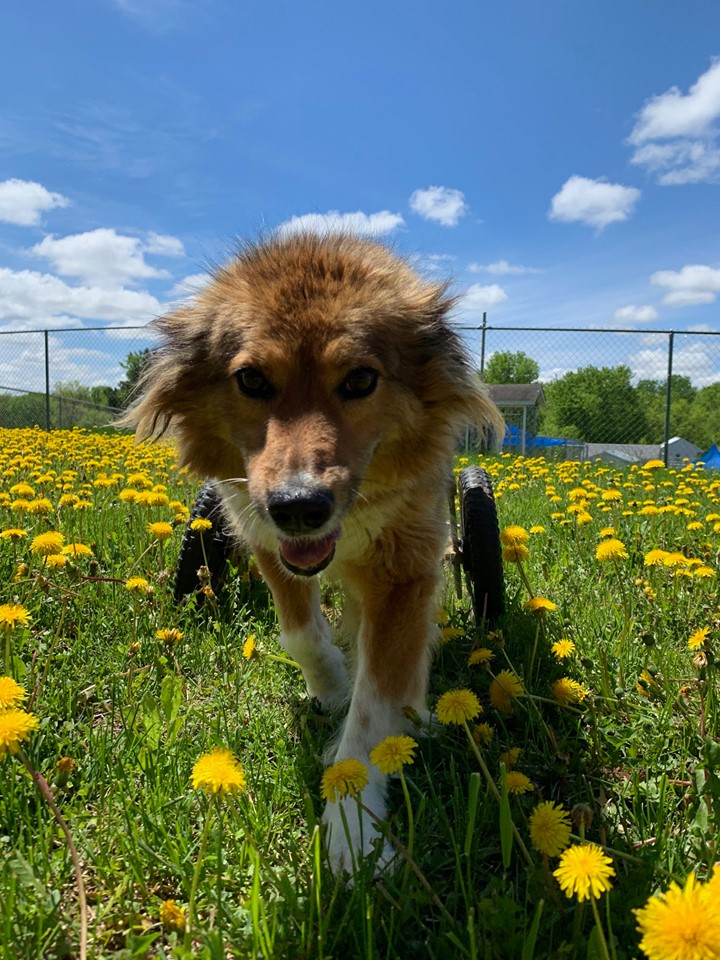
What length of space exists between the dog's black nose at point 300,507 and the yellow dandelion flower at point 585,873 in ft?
3.98

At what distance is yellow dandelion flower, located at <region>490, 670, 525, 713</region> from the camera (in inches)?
81.1

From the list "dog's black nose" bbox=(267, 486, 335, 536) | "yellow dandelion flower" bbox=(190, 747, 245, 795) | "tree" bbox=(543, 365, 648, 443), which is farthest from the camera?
"tree" bbox=(543, 365, 648, 443)

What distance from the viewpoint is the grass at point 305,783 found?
138cm

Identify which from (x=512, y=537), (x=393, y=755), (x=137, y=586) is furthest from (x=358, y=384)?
(x=393, y=755)

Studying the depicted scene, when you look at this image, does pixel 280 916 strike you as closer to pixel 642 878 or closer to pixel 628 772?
pixel 642 878

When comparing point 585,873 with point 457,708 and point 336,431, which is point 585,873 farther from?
point 336,431

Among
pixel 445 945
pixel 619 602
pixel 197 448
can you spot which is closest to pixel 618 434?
pixel 619 602

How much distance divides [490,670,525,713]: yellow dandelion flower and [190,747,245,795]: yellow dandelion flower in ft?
3.35

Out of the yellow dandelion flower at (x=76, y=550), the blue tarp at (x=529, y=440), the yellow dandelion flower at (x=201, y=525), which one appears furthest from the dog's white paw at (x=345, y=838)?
the blue tarp at (x=529, y=440)

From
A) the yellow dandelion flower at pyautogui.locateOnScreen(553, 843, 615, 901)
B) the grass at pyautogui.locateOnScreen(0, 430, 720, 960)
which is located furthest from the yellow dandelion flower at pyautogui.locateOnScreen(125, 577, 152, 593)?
the yellow dandelion flower at pyautogui.locateOnScreen(553, 843, 615, 901)

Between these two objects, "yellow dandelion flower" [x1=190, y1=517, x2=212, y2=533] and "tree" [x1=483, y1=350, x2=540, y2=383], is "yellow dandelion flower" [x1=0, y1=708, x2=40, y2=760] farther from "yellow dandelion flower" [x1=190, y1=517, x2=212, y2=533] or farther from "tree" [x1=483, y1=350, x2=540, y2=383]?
"tree" [x1=483, y1=350, x2=540, y2=383]

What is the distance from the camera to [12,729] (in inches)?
50.8

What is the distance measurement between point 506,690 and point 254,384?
1428 millimetres

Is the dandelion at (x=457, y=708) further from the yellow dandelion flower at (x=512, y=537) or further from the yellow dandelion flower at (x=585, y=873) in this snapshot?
the yellow dandelion flower at (x=512, y=537)
